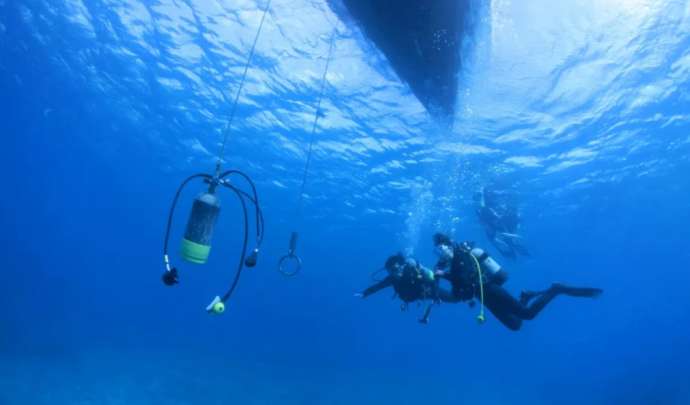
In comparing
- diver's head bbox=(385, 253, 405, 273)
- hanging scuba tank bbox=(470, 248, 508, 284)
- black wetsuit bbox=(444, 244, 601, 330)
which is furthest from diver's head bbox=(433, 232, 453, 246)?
diver's head bbox=(385, 253, 405, 273)

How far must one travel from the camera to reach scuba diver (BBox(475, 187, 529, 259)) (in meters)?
21.2

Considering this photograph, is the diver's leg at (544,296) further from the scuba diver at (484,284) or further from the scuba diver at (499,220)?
the scuba diver at (499,220)

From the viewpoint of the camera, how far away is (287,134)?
19266 mm

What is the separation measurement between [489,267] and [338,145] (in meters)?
12.6

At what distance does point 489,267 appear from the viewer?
7.77 metres

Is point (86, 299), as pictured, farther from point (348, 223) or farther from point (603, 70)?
point (603, 70)

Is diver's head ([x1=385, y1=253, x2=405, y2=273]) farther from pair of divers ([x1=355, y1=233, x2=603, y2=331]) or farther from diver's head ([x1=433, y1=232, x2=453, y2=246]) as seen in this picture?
diver's head ([x1=433, y1=232, x2=453, y2=246])

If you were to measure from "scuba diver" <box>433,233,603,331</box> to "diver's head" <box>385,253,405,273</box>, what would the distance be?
108cm

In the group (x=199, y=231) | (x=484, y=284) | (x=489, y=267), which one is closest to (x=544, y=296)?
(x=484, y=284)

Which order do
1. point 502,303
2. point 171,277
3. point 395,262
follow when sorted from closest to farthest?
point 171,277
point 502,303
point 395,262

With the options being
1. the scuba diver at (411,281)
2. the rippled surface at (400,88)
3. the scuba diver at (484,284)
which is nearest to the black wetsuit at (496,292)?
the scuba diver at (484,284)

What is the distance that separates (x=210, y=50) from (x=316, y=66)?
363cm

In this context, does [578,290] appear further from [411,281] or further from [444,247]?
[411,281]

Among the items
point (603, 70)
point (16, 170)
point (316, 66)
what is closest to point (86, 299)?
point (16, 170)
